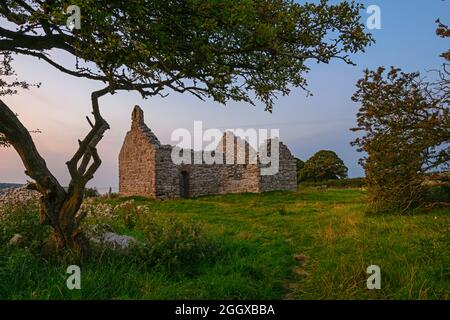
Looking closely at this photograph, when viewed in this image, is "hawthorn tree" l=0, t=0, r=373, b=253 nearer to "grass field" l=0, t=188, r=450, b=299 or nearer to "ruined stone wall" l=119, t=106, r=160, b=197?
"grass field" l=0, t=188, r=450, b=299

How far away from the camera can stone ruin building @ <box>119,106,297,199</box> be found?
98.2ft

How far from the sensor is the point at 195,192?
33062 mm

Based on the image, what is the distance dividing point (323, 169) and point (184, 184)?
2436 centimetres

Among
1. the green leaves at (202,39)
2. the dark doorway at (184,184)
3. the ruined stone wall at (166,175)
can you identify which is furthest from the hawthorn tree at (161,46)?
the dark doorway at (184,184)

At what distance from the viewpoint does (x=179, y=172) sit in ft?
104

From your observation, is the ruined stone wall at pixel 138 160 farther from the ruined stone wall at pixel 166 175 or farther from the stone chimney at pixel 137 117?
the ruined stone wall at pixel 166 175

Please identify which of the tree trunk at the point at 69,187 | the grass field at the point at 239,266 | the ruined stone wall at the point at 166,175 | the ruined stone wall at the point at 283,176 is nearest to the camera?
the grass field at the point at 239,266

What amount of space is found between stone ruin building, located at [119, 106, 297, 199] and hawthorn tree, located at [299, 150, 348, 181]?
15.5m

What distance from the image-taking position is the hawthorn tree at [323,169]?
169ft

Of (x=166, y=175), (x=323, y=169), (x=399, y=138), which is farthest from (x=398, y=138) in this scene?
(x=323, y=169)

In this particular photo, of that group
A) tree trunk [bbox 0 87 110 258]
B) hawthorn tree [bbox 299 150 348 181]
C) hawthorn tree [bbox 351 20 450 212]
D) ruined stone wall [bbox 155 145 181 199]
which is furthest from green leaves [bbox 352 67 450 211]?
hawthorn tree [bbox 299 150 348 181]
